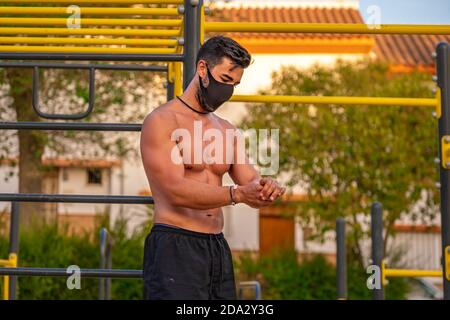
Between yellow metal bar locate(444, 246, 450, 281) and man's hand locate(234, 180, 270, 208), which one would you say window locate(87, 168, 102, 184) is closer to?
yellow metal bar locate(444, 246, 450, 281)

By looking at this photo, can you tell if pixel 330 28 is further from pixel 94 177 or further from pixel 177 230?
pixel 94 177

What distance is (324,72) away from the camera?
1544cm

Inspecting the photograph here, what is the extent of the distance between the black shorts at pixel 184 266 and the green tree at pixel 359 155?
10.3m

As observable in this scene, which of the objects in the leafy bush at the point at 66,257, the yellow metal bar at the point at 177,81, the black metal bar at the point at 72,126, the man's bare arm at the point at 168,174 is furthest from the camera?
the leafy bush at the point at 66,257

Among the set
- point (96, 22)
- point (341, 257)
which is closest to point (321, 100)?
point (96, 22)

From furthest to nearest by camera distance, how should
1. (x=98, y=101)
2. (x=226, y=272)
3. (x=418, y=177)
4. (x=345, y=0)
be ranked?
1. (x=345, y=0)
2. (x=418, y=177)
3. (x=98, y=101)
4. (x=226, y=272)

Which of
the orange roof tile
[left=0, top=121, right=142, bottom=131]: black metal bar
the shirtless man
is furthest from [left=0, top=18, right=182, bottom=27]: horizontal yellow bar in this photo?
the orange roof tile

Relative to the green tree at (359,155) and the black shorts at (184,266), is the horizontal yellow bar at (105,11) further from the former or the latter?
the green tree at (359,155)

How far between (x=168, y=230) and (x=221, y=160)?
15.0 inches

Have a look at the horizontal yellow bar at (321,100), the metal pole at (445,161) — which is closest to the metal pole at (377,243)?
the metal pole at (445,161)

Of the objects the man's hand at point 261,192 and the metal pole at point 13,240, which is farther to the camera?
the metal pole at point 13,240

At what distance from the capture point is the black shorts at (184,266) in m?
3.47
